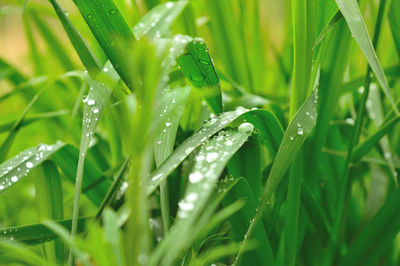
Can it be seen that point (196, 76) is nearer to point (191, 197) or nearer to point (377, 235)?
point (191, 197)

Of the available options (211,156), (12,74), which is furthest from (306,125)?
(12,74)

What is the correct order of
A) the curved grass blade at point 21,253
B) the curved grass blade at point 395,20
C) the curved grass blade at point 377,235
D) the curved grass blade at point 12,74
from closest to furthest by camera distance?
1. the curved grass blade at point 21,253
2. the curved grass blade at point 377,235
3. the curved grass blade at point 395,20
4. the curved grass blade at point 12,74

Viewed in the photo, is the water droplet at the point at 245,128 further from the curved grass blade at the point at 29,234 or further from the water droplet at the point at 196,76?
the curved grass blade at the point at 29,234

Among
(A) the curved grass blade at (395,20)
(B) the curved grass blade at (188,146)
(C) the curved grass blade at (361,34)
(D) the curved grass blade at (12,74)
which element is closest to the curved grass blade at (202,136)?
(B) the curved grass blade at (188,146)

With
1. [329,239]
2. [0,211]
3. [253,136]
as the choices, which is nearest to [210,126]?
[253,136]

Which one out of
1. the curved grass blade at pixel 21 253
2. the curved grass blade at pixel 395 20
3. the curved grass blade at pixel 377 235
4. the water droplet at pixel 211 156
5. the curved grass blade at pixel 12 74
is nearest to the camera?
the curved grass blade at pixel 21 253

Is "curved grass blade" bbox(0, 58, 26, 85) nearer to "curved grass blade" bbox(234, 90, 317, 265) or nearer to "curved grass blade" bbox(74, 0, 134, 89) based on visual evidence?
"curved grass blade" bbox(74, 0, 134, 89)
